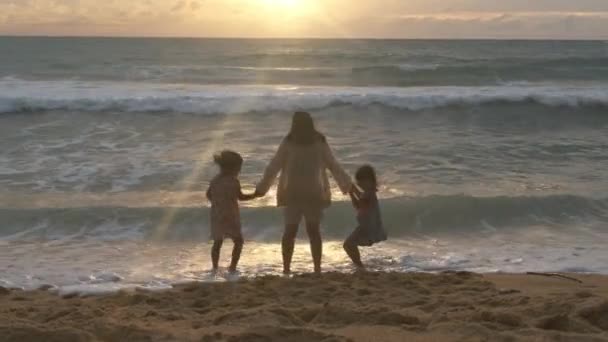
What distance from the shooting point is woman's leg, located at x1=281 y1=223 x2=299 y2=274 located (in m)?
6.55

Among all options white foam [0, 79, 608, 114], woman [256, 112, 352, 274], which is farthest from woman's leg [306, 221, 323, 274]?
white foam [0, 79, 608, 114]

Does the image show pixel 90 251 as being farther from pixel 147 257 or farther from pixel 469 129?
pixel 469 129

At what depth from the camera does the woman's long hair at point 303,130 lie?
6266mm

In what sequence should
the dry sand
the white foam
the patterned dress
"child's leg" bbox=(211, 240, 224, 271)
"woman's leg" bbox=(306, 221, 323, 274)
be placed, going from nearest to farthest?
the dry sand < "woman's leg" bbox=(306, 221, 323, 274) < the patterned dress < "child's leg" bbox=(211, 240, 224, 271) < the white foam

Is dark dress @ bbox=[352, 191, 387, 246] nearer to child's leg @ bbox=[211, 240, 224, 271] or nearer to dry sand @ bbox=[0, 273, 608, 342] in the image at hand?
dry sand @ bbox=[0, 273, 608, 342]

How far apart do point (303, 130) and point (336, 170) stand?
46 centimetres

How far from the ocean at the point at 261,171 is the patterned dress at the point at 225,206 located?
0.42m

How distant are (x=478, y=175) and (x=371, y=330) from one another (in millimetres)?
7653

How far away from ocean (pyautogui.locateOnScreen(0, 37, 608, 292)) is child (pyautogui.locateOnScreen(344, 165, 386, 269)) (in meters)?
0.51

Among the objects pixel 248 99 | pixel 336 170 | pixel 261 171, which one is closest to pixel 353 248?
pixel 336 170

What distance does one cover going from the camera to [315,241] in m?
6.61

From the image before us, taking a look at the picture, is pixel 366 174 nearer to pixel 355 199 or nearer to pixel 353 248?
pixel 355 199

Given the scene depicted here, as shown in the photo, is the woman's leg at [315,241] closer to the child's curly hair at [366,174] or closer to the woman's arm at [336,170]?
the woman's arm at [336,170]

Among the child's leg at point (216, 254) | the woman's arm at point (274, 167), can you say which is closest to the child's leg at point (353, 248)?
the woman's arm at point (274, 167)
